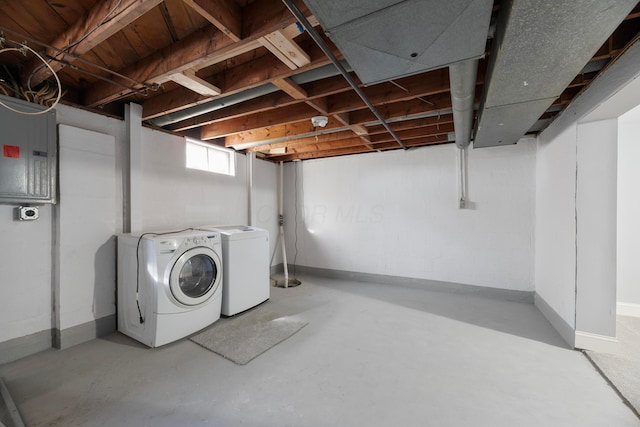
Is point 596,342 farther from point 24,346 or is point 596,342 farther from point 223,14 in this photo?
point 24,346

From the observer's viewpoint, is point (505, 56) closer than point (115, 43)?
Yes

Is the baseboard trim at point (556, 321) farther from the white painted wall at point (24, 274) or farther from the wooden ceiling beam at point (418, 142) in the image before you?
the white painted wall at point (24, 274)

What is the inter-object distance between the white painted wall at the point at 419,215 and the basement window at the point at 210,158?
4.36 feet

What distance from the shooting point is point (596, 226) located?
2.12m

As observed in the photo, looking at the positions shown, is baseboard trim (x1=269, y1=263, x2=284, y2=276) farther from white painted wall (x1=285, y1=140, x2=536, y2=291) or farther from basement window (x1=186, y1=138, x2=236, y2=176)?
basement window (x1=186, y1=138, x2=236, y2=176)

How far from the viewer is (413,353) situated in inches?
85.8

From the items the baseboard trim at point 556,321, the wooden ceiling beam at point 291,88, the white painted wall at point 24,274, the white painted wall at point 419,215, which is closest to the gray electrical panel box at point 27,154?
the white painted wall at point 24,274

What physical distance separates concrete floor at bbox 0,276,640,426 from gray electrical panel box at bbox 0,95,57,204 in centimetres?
137

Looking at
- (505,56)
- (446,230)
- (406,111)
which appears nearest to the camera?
(505,56)

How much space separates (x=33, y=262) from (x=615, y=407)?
14.4 feet

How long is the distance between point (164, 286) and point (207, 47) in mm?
1960

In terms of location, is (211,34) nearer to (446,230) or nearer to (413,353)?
(413,353)

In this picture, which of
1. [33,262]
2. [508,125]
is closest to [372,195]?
[508,125]

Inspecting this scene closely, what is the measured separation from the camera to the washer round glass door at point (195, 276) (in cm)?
235
